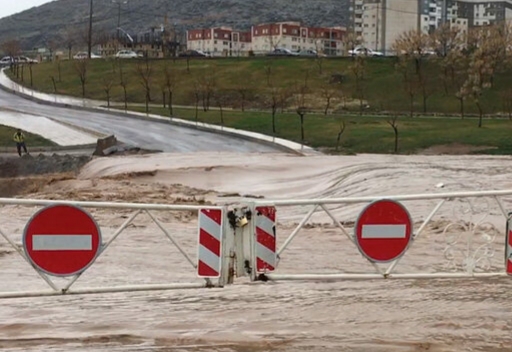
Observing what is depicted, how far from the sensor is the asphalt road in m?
31.7

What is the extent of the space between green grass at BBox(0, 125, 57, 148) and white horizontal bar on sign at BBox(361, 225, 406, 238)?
90.8 ft

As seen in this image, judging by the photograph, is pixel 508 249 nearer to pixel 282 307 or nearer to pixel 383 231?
pixel 383 231

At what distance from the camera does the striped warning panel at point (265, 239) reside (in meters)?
6.50

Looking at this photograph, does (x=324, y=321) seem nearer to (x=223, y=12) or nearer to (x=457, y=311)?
(x=457, y=311)

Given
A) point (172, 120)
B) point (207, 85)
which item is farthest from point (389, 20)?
point (172, 120)

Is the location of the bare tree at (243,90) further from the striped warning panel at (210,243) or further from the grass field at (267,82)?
the striped warning panel at (210,243)

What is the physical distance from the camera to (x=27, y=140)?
32.9 m

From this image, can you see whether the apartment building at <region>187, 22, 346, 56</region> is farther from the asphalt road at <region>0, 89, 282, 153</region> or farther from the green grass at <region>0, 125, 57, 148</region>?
the green grass at <region>0, 125, 57, 148</region>

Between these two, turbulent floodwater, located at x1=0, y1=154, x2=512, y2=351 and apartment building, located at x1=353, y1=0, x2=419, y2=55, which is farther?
apartment building, located at x1=353, y1=0, x2=419, y2=55

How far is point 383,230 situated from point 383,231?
1cm

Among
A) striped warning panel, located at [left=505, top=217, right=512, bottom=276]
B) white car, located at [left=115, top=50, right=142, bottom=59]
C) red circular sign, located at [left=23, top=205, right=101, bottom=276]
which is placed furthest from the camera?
white car, located at [left=115, top=50, right=142, bottom=59]

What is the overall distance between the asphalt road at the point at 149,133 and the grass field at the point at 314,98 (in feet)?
10.6

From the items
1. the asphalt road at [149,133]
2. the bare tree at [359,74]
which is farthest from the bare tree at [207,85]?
the bare tree at [359,74]

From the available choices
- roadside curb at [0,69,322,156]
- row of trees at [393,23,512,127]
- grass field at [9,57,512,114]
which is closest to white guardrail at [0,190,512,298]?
roadside curb at [0,69,322,156]
